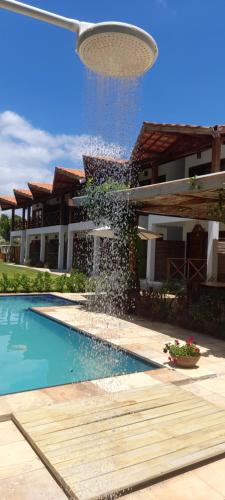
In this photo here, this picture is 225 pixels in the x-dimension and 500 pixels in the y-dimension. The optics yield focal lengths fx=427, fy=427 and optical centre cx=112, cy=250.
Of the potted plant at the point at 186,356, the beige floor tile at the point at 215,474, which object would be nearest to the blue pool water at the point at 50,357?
the potted plant at the point at 186,356

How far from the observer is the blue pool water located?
Answer: 7293 millimetres

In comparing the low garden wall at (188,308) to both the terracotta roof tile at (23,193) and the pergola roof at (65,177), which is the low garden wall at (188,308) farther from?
the terracotta roof tile at (23,193)

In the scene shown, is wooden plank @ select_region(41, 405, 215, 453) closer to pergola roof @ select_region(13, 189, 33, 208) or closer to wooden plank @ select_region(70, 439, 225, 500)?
wooden plank @ select_region(70, 439, 225, 500)

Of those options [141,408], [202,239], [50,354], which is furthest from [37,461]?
[202,239]

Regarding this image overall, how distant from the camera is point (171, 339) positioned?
30.0 feet

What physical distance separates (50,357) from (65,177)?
21019 mm

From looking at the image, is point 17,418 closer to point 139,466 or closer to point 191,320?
point 139,466

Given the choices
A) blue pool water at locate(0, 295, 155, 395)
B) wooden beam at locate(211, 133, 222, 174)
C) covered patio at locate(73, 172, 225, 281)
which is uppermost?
wooden beam at locate(211, 133, 222, 174)

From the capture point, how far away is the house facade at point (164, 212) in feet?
50.5

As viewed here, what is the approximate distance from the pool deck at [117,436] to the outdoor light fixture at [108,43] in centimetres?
313

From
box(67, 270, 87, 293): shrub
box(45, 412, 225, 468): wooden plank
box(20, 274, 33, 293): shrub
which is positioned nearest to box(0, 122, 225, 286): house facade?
box(67, 270, 87, 293): shrub

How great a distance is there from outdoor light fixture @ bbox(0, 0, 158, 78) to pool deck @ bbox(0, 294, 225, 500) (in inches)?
123

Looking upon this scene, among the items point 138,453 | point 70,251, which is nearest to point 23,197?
point 70,251

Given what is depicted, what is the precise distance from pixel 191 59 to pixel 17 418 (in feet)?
19.8
